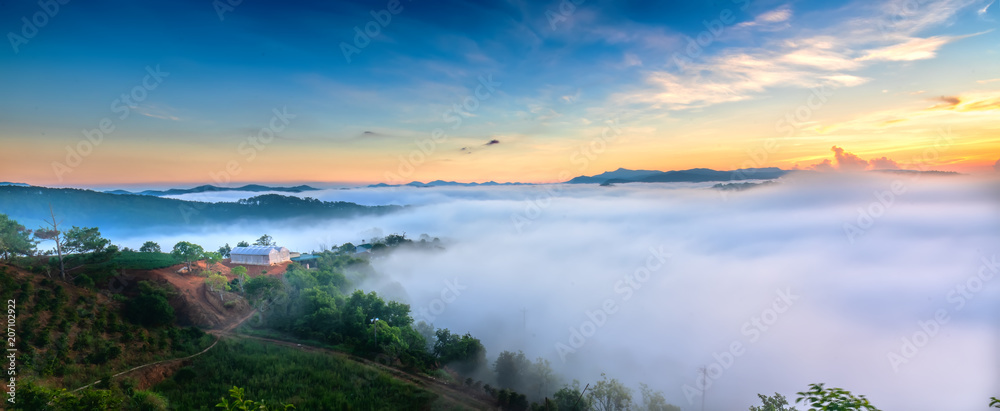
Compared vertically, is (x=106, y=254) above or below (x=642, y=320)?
above

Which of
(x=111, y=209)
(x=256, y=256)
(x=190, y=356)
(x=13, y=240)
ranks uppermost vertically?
(x=111, y=209)

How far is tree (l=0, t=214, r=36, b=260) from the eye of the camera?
3139cm

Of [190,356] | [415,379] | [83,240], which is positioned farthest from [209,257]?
[415,379]

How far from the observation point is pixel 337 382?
26016 millimetres

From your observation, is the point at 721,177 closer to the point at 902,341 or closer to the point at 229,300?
the point at 902,341

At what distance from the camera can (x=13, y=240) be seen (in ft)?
105

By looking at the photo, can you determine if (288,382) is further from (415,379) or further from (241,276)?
(241,276)

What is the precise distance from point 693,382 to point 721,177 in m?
160

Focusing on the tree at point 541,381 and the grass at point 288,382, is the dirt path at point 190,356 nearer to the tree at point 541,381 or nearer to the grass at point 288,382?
the grass at point 288,382

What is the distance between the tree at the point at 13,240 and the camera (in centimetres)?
3139

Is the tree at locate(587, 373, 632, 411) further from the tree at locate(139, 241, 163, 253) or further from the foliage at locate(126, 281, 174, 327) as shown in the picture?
the tree at locate(139, 241, 163, 253)

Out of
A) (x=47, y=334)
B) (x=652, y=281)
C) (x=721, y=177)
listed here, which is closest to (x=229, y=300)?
(x=47, y=334)

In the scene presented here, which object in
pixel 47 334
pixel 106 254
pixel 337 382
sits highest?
pixel 106 254

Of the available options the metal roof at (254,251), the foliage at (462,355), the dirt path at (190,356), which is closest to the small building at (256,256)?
the metal roof at (254,251)
